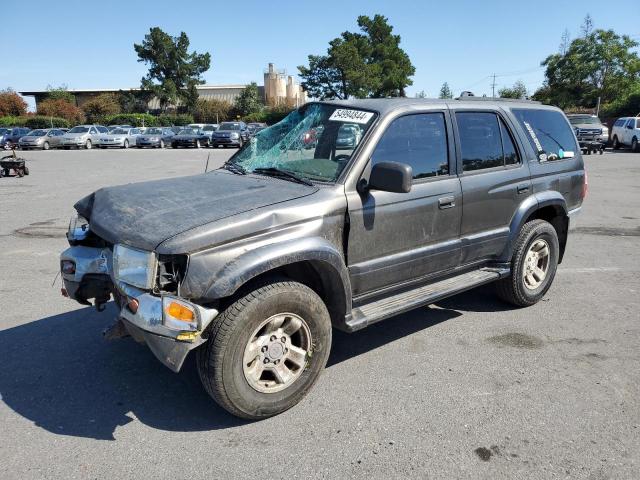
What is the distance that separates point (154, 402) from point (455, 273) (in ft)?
8.36

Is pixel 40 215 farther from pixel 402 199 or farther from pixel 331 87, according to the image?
pixel 331 87

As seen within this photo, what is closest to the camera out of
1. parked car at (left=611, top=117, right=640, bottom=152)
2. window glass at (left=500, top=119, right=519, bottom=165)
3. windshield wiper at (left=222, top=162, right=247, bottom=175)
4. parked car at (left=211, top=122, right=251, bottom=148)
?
windshield wiper at (left=222, top=162, right=247, bottom=175)

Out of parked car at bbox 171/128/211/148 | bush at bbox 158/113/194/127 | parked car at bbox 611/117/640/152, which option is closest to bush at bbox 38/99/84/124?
bush at bbox 158/113/194/127

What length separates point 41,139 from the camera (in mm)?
34188

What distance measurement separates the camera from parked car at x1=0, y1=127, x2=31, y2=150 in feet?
111

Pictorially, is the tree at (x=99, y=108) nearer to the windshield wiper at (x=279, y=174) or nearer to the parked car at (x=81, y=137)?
the parked car at (x=81, y=137)

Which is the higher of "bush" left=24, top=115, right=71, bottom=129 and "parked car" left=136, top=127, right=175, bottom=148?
"bush" left=24, top=115, right=71, bottom=129

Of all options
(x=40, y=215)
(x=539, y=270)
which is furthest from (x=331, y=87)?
(x=539, y=270)

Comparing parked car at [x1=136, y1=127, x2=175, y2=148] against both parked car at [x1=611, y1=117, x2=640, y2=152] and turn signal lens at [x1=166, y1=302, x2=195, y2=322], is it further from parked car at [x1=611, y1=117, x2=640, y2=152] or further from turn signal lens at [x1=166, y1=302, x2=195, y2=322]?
turn signal lens at [x1=166, y1=302, x2=195, y2=322]

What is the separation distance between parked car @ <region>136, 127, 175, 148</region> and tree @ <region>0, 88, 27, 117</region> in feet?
137

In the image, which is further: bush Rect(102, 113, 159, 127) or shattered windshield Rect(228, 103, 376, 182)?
bush Rect(102, 113, 159, 127)

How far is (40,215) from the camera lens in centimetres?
987

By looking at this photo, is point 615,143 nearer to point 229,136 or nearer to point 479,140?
point 229,136

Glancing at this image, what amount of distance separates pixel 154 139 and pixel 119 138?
2.39m
